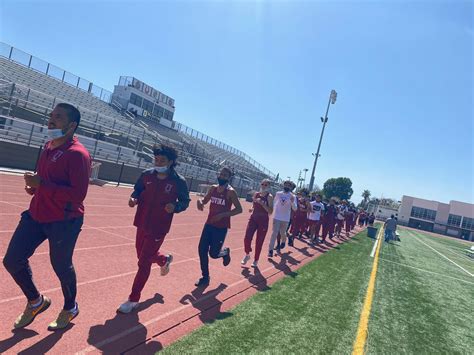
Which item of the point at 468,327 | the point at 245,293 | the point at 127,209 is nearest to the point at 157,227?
the point at 245,293

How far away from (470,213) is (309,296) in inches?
3926

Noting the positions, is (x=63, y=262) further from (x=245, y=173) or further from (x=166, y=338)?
(x=245, y=173)

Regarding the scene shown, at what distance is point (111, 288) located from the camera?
505cm

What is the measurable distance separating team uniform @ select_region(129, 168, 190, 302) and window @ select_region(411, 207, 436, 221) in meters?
100

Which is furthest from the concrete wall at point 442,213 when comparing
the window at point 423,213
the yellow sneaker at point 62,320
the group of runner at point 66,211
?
the yellow sneaker at point 62,320

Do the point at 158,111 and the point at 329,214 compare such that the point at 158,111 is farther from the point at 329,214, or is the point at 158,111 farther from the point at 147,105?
the point at 329,214

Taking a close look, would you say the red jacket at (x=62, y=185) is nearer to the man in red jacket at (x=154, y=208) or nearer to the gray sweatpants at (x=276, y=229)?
the man in red jacket at (x=154, y=208)

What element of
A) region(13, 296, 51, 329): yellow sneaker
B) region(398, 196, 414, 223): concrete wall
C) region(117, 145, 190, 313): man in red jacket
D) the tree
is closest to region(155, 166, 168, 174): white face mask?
region(117, 145, 190, 313): man in red jacket

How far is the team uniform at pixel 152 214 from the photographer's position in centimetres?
438

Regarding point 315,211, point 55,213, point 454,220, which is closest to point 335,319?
point 55,213

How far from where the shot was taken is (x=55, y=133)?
11.3 ft

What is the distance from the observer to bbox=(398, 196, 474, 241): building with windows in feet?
293

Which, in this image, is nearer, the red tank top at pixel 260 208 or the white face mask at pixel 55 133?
the white face mask at pixel 55 133

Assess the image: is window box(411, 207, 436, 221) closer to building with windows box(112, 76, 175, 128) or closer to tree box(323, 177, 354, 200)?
tree box(323, 177, 354, 200)
